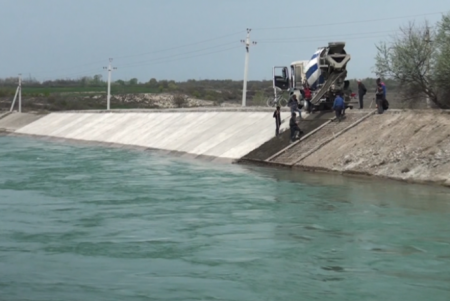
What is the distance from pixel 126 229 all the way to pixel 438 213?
349 inches

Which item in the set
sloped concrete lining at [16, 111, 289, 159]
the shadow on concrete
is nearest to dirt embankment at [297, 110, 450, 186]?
the shadow on concrete

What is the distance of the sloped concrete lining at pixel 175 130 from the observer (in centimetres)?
4159

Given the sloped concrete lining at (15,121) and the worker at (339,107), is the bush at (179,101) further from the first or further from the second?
the worker at (339,107)

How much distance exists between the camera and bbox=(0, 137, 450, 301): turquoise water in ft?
45.2

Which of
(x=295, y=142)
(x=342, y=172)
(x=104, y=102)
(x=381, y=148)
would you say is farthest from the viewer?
(x=104, y=102)

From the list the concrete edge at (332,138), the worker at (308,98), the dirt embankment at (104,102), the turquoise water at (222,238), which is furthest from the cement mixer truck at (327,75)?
the dirt embankment at (104,102)

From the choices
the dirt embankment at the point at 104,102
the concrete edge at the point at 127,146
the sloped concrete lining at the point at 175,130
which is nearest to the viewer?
the concrete edge at the point at 127,146

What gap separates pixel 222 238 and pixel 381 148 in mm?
16024

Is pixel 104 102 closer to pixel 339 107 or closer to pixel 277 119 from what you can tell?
pixel 277 119

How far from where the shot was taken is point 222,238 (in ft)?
59.5

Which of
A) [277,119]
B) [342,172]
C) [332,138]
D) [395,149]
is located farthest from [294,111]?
[395,149]

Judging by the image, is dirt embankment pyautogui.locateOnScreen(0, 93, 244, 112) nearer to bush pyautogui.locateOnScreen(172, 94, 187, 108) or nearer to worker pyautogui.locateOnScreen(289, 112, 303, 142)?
bush pyautogui.locateOnScreen(172, 94, 187, 108)

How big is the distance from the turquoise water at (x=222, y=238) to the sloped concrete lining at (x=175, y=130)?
1054cm

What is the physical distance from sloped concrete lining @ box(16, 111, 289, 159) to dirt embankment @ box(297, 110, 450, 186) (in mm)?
5709
